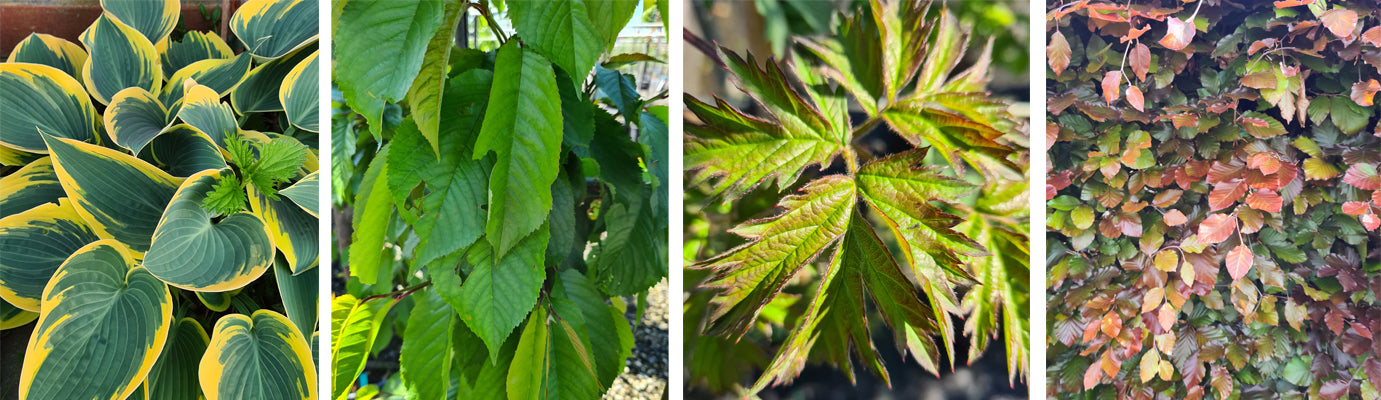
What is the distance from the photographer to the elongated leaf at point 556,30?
0.50 m

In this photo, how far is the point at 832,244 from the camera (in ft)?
2.05

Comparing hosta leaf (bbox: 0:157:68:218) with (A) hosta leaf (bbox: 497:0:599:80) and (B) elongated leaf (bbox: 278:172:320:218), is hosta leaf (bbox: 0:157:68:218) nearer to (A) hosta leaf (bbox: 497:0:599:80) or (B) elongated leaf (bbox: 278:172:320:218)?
(B) elongated leaf (bbox: 278:172:320:218)

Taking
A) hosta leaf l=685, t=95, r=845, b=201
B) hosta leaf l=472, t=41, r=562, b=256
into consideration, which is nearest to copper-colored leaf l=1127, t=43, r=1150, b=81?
hosta leaf l=685, t=95, r=845, b=201

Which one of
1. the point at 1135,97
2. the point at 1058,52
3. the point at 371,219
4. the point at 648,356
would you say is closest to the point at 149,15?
the point at 371,219

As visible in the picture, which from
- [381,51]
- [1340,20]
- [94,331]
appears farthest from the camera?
[1340,20]

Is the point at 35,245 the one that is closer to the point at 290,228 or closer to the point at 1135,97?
the point at 290,228

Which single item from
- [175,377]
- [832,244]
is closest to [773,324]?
[832,244]

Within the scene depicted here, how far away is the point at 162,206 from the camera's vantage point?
2.07 ft

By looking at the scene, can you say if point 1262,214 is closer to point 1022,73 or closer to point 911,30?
point 1022,73

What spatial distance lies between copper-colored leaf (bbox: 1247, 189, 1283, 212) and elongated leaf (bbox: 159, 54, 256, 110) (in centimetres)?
123

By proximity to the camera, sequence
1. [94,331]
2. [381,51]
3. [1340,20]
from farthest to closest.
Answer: [1340,20]
[94,331]
[381,51]

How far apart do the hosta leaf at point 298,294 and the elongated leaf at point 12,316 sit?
9.4 inches

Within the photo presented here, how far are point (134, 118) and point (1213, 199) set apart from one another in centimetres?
127

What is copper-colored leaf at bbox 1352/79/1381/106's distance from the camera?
0.81 m
